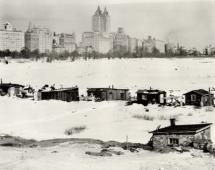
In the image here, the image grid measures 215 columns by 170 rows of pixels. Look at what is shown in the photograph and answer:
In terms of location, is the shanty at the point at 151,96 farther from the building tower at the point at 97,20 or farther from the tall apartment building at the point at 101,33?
the building tower at the point at 97,20

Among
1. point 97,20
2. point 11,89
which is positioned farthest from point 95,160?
point 11,89

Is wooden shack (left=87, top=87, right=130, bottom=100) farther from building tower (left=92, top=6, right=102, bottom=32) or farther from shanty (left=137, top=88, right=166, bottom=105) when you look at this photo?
building tower (left=92, top=6, right=102, bottom=32)

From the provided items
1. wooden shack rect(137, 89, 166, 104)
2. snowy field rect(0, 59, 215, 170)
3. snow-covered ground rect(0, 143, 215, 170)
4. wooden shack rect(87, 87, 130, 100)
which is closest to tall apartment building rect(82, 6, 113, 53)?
snowy field rect(0, 59, 215, 170)

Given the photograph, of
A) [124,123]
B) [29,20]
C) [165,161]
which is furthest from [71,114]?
[165,161]

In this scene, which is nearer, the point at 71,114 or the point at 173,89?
the point at 71,114

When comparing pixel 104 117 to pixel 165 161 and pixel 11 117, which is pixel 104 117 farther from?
pixel 11 117

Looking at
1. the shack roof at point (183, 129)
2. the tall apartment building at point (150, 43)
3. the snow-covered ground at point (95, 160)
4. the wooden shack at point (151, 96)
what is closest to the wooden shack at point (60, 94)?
the wooden shack at point (151, 96)

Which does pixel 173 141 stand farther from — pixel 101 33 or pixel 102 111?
pixel 101 33
